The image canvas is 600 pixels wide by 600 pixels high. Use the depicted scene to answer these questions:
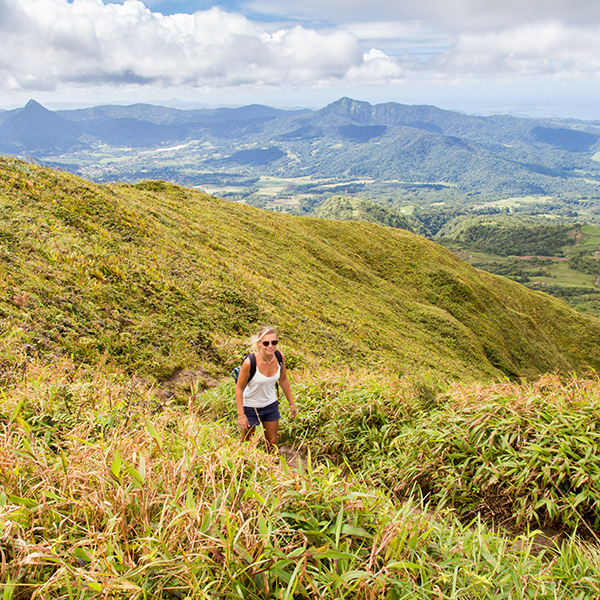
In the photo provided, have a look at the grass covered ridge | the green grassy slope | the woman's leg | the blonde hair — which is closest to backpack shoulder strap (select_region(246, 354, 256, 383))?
the blonde hair

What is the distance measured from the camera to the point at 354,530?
3.13 m

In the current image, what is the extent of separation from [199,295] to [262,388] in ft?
28.4

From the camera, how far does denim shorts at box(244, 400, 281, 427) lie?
6.04 meters

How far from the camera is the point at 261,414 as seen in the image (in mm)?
6062

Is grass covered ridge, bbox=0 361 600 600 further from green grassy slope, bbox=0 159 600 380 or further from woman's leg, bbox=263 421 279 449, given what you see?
green grassy slope, bbox=0 159 600 380

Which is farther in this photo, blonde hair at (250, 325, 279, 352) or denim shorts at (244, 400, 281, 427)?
denim shorts at (244, 400, 281, 427)

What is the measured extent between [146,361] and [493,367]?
29314 millimetres

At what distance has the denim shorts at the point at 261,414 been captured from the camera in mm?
6039

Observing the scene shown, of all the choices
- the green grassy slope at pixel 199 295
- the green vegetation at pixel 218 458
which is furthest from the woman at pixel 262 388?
the green grassy slope at pixel 199 295

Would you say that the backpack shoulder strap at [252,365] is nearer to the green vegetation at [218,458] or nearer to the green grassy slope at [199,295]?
the green vegetation at [218,458]

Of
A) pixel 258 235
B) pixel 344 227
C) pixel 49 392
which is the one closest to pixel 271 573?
pixel 49 392

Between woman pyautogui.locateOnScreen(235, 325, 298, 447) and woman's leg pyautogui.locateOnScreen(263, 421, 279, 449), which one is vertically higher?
woman pyautogui.locateOnScreen(235, 325, 298, 447)

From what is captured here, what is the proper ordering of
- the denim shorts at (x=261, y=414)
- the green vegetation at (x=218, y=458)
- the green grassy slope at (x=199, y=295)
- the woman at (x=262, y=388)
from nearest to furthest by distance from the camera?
the green vegetation at (x=218, y=458), the woman at (x=262, y=388), the denim shorts at (x=261, y=414), the green grassy slope at (x=199, y=295)

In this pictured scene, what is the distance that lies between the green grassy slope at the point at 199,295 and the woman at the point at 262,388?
3.98m
